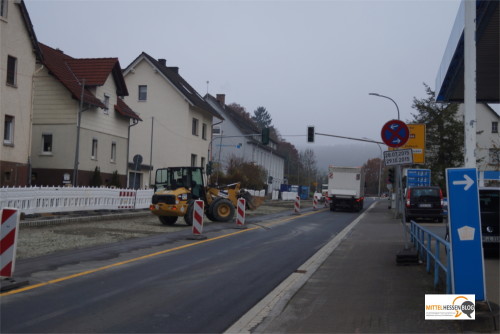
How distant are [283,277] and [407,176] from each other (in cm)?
3110

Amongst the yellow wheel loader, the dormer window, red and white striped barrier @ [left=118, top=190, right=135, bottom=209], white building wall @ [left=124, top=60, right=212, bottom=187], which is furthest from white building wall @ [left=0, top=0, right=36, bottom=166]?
white building wall @ [left=124, top=60, right=212, bottom=187]

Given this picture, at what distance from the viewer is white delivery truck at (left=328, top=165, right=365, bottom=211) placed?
3909 centimetres

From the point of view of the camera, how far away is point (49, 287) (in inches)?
326

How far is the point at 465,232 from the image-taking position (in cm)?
619

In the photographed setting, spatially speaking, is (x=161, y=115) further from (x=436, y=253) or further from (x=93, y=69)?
(x=436, y=253)

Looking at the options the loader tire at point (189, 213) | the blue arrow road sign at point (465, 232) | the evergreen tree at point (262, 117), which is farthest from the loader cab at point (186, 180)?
the evergreen tree at point (262, 117)

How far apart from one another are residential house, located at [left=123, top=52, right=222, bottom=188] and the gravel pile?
25748 mm

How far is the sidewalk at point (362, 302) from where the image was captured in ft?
20.3

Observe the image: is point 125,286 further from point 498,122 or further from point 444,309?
point 498,122

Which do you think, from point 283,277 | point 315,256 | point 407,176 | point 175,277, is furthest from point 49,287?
point 407,176

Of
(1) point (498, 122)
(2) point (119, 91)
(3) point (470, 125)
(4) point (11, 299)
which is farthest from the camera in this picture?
(1) point (498, 122)

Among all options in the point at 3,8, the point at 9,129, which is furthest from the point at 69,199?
the point at 3,8

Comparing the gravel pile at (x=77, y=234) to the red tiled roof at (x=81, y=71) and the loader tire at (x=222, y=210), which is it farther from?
the red tiled roof at (x=81, y=71)

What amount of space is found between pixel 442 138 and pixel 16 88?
3646cm
